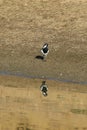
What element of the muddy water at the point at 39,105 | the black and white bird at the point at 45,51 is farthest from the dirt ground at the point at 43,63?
the black and white bird at the point at 45,51

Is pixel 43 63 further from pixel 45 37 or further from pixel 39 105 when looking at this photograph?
pixel 39 105

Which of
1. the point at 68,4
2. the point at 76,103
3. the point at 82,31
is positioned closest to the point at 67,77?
the point at 76,103

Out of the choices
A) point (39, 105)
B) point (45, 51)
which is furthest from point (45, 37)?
point (39, 105)

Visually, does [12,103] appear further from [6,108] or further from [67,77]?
[67,77]

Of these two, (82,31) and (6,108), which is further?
(82,31)

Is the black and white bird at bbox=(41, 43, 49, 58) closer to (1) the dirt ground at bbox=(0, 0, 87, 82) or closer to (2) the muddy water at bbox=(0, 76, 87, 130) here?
(1) the dirt ground at bbox=(0, 0, 87, 82)

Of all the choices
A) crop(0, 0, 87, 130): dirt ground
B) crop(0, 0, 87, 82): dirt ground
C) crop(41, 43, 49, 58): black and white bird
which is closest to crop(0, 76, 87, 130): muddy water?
crop(0, 0, 87, 130): dirt ground

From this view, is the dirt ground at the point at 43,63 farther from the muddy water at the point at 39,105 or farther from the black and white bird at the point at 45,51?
the black and white bird at the point at 45,51
